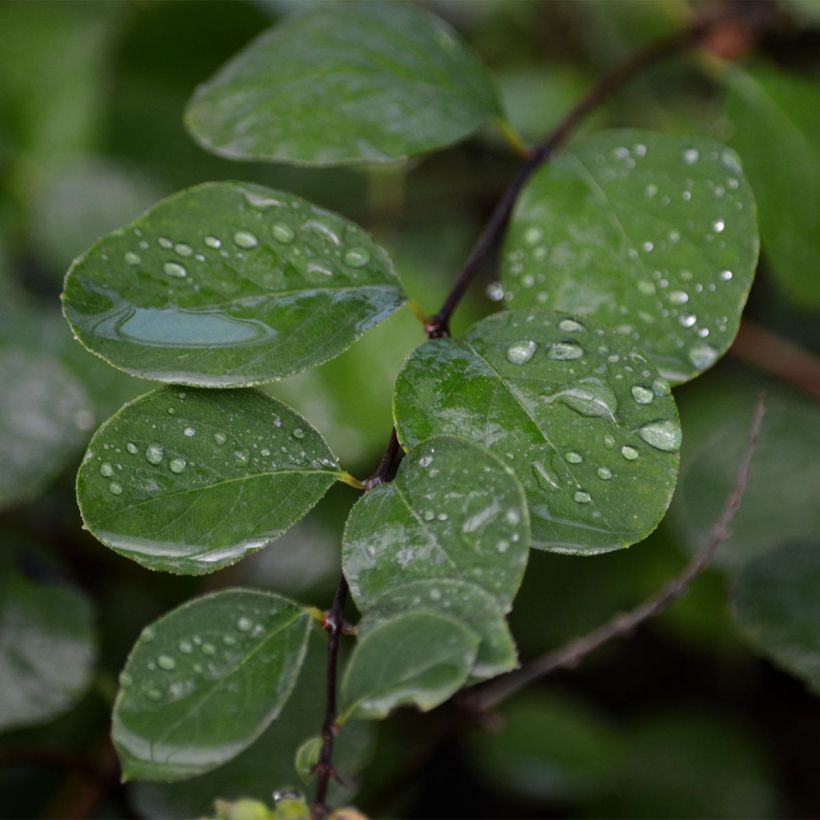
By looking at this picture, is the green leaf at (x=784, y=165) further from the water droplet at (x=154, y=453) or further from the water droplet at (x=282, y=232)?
the water droplet at (x=154, y=453)

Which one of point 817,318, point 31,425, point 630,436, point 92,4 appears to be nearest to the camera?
point 630,436

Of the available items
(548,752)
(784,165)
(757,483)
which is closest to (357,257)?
(784,165)

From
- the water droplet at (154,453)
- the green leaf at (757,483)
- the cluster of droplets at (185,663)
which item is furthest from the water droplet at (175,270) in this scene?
the green leaf at (757,483)

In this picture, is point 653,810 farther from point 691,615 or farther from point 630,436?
point 630,436

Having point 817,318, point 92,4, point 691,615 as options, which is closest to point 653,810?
point 691,615

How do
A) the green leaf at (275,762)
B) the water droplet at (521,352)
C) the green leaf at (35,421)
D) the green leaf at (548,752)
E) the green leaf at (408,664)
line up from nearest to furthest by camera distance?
the green leaf at (408,664) < the water droplet at (521,352) < the green leaf at (275,762) < the green leaf at (35,421) < the green leaf at (548,752)

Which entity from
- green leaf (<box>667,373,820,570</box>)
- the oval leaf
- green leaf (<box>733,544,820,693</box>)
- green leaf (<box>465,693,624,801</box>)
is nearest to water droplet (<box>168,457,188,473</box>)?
the oval leaf
